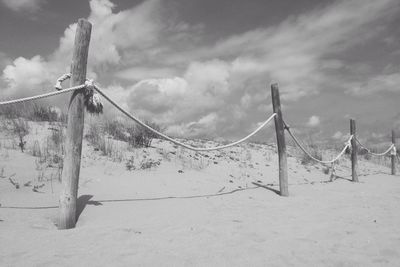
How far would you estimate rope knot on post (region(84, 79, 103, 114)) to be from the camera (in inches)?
140

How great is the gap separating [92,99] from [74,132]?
454mm

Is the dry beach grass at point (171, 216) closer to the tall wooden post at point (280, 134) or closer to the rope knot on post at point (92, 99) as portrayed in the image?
the tall wooden post at point (280, 134)

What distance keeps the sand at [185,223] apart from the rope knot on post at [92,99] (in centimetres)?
133

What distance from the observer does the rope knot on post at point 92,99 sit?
357 centimetres

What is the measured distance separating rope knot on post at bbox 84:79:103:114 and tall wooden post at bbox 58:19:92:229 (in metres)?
0.07

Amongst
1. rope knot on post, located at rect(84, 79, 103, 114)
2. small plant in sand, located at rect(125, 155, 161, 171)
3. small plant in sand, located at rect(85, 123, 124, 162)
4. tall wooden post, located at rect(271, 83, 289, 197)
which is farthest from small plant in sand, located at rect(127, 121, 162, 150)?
rope knot on post, located at rect(84, 79, 103, 114)

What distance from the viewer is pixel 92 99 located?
3.67m

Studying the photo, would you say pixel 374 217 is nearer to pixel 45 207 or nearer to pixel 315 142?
pixel 45 207

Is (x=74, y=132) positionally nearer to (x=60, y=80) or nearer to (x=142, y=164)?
(x=60, y=80)

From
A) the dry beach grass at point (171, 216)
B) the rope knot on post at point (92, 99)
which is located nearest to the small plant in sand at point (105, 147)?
the dry beach grass at point (171, 216)

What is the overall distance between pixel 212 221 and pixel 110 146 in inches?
169

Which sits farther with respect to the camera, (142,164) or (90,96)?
(142,164)

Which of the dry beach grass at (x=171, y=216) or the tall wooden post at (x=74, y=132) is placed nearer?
the dry beach grass at (x=171, y=216)

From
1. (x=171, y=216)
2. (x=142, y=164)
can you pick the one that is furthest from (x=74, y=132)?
(x=142, y=164)
